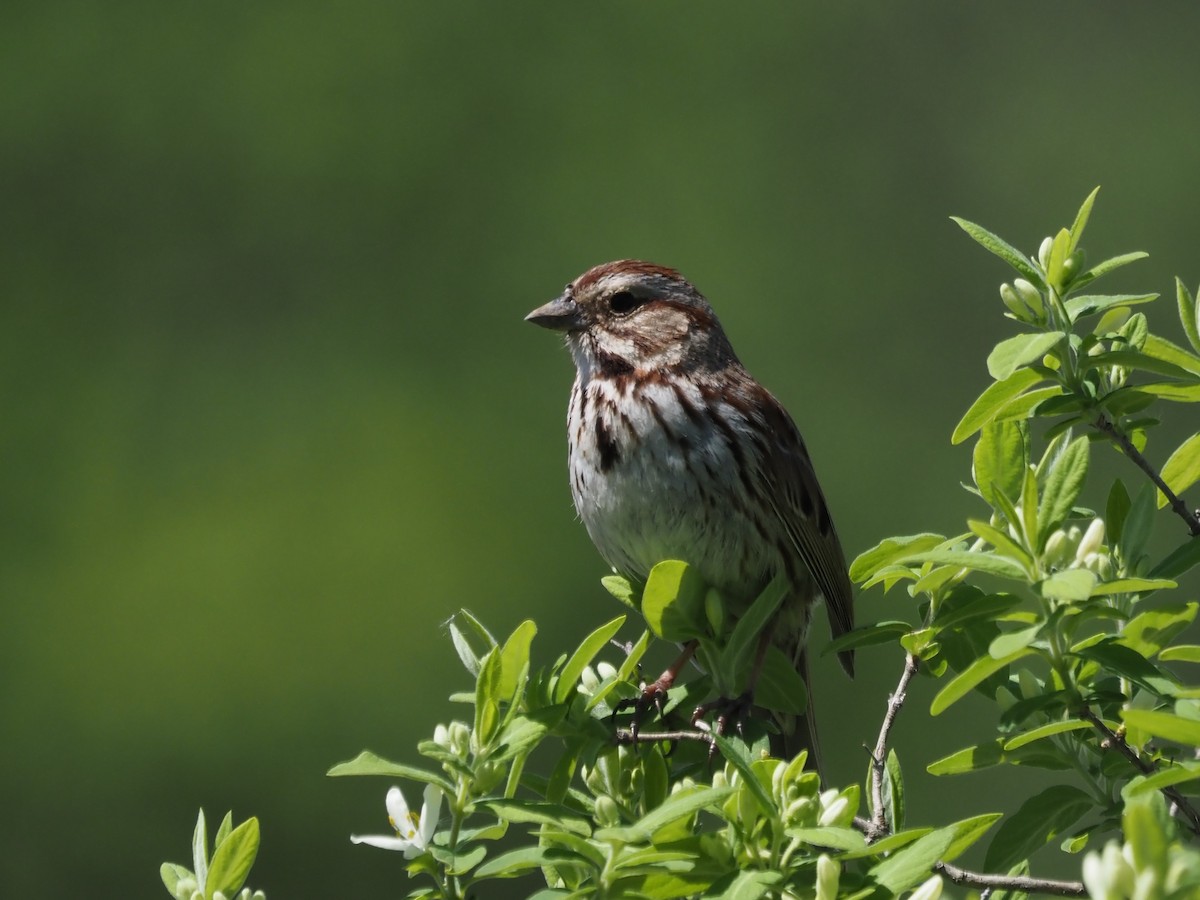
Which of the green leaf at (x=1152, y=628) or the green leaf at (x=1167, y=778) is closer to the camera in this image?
the green leaf at (x=1167, y=778)

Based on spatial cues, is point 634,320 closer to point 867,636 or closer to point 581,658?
point 867,636

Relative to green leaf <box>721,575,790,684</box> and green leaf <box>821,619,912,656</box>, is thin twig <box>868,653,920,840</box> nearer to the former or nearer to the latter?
green leaf <box>821,619,912,656</box>

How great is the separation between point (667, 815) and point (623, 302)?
7.68 ft

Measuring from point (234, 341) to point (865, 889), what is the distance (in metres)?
12.9

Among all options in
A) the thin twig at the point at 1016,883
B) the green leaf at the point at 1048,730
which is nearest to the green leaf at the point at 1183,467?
the green leaf at the point at 1048,730

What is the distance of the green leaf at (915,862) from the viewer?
1.83 metres

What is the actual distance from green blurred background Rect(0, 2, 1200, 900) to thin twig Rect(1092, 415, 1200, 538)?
780cm

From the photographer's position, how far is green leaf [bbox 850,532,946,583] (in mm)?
2131

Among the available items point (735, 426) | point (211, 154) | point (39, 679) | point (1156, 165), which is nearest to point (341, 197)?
point (211, 154)

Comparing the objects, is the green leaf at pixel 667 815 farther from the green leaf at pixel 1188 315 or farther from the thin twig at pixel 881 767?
the green leaf at pixel 1188 315

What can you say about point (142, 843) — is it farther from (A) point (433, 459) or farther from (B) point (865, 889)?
(B) point (865, 889)

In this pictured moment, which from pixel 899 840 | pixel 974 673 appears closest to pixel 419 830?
pixel 899 840

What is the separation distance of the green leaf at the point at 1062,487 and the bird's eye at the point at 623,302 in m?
2.07

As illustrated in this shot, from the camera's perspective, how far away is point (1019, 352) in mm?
2146
